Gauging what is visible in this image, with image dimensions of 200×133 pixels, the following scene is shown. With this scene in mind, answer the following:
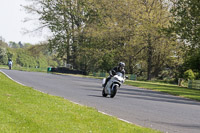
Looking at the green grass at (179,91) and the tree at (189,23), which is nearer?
the green grass at (179,91)

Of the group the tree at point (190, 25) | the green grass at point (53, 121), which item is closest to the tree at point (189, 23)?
the tree at point (190, 25)

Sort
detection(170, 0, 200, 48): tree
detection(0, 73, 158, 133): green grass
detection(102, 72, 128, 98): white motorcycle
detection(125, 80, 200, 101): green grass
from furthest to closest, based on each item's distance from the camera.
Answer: detection(170, 0, 200, 48): tree → detection(125, 80, 200, 101): green grass → detection(102, 72, 128, 98): white motorcycle → detection(0, 73, 158, 133): green grass

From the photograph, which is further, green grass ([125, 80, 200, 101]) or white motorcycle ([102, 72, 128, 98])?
green grass ([125, 80, 200, 101])

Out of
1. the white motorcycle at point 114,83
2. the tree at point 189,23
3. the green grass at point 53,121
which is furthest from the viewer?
the tree at point 189,23

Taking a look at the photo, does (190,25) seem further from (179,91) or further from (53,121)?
(53,121)

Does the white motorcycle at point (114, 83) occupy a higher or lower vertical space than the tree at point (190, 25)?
lower

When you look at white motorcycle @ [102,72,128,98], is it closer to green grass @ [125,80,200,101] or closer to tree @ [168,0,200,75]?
green grass @ [125,80,200,101]

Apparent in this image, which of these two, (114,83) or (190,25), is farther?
(190,25)

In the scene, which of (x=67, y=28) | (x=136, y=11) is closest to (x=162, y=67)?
(x=136, y=11)

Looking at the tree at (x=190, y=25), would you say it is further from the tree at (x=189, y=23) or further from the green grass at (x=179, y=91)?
the green grass at (x=179, y=91)

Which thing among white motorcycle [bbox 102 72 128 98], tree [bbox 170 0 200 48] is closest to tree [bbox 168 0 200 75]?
tree [bbox 170 0 200 48]

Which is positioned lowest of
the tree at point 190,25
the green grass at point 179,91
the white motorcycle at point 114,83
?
the green grass at point 179,91

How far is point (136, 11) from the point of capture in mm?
59562

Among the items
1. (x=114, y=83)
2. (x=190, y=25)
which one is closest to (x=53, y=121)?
(x=114, y=83)
